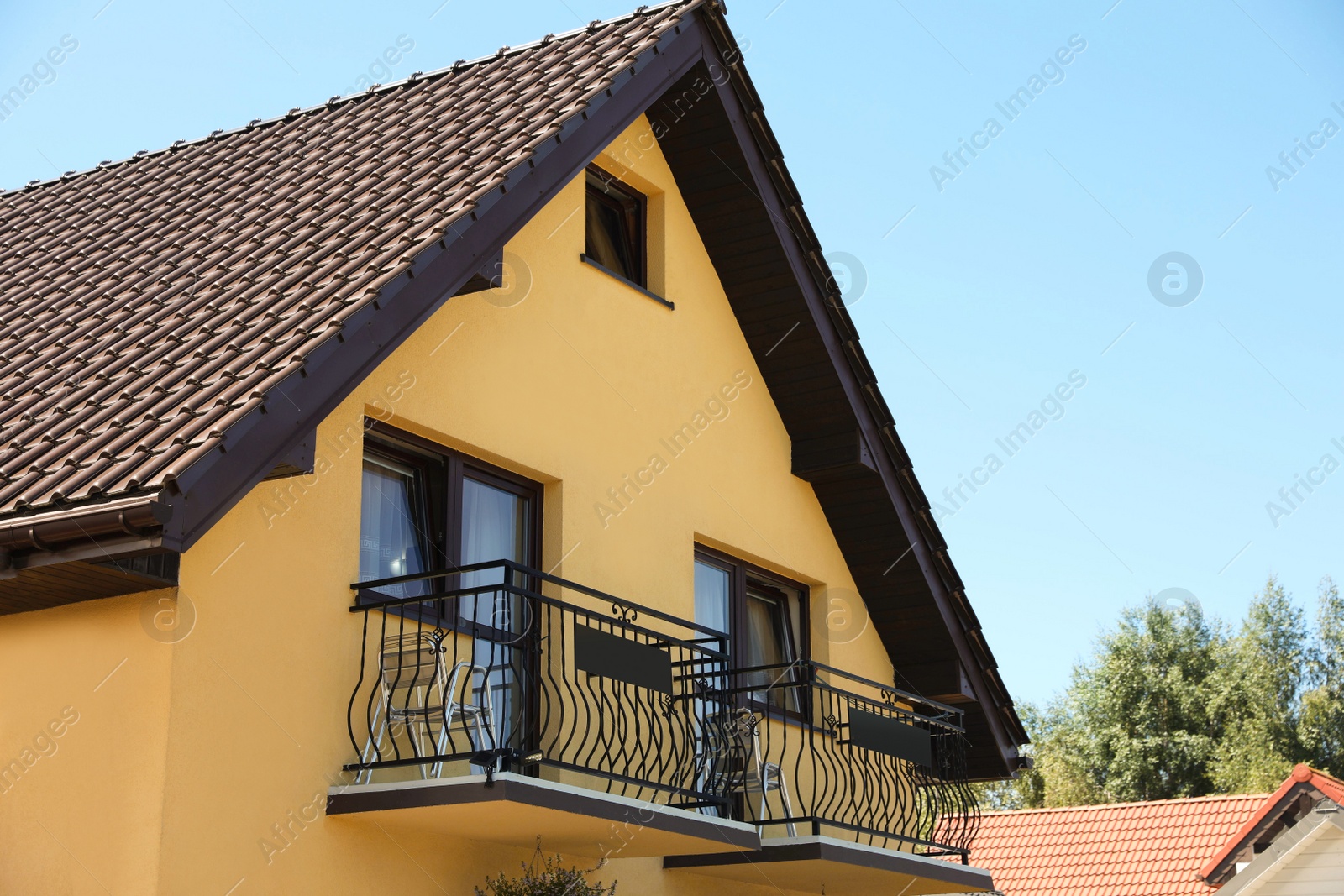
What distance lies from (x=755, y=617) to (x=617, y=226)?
354cm

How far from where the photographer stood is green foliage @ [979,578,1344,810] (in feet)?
126

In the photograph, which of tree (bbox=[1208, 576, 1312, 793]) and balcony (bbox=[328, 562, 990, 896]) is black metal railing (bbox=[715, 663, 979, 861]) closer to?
balcony (bbox=[328, 562, 990, 896])

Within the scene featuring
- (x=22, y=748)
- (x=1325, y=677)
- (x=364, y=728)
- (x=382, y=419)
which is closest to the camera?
(x=22, y=748)

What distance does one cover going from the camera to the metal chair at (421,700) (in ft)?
26.5

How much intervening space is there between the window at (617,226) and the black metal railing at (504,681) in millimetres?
3179

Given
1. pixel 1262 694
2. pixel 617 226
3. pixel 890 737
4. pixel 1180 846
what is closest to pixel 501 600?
pixel 890 737

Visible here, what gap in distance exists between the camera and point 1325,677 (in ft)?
131

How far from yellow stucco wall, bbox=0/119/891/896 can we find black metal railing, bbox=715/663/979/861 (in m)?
0.87

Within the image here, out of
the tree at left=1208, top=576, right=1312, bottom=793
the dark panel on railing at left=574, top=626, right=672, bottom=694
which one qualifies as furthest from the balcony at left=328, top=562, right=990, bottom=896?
the tree at left=1208, top=576, right=1312, bottom=793

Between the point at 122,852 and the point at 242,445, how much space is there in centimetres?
200

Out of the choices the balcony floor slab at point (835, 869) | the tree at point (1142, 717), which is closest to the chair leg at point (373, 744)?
the balcony floor slab at point (835, 869)

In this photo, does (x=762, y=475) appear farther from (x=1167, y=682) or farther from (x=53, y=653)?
(x=1167, y=682)

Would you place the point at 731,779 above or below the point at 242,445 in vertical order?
below

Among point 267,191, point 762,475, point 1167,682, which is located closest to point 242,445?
point 267,191
